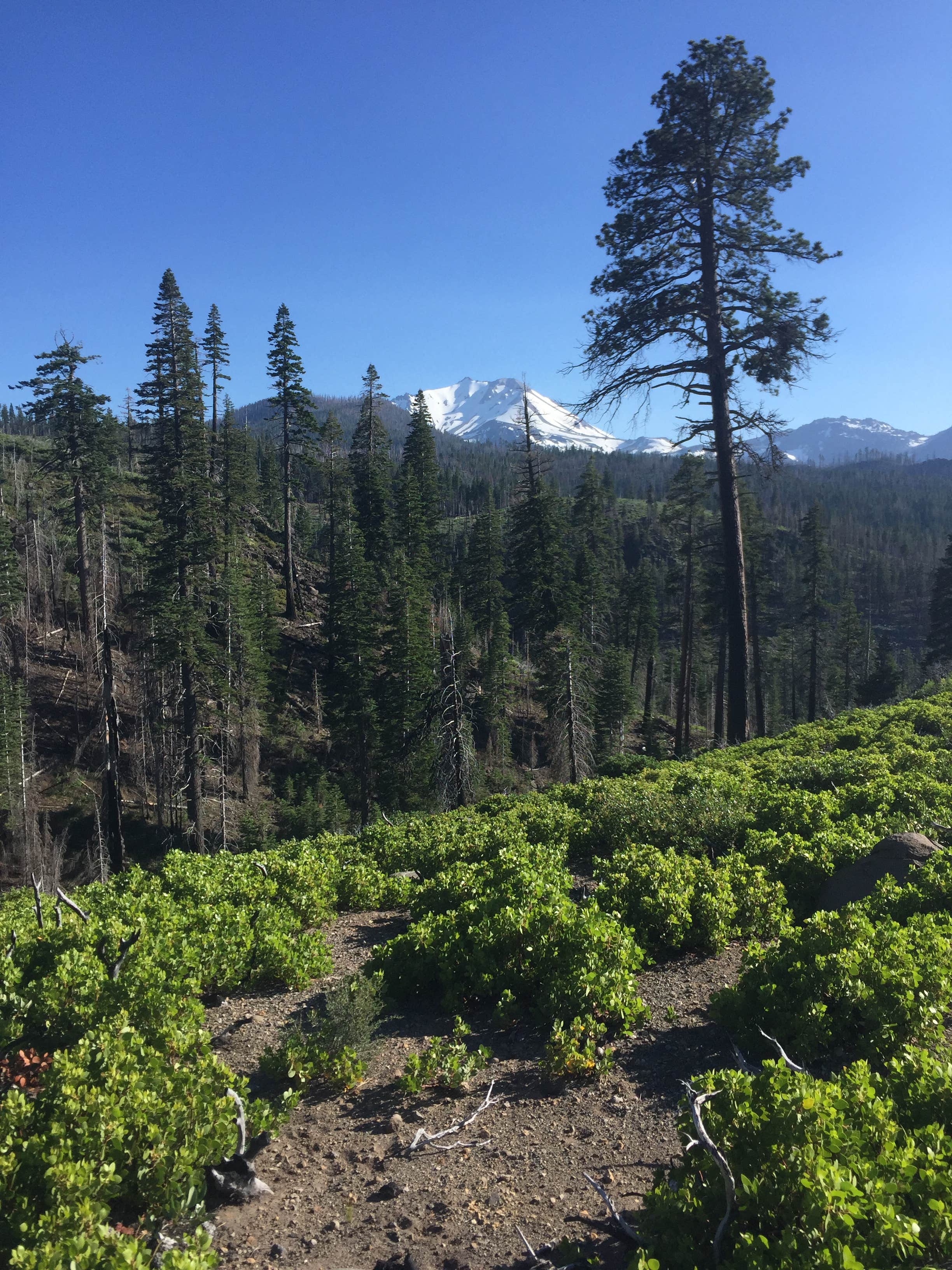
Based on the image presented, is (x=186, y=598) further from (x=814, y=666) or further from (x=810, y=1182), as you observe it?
(x=814, y=666)

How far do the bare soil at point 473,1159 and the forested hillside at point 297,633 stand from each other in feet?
36.8

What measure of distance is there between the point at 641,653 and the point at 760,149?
56.2 m

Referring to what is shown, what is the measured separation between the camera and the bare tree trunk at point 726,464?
13.4 meters

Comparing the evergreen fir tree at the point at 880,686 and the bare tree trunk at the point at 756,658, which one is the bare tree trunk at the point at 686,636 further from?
the evergreen fir tree at the point at 880,686

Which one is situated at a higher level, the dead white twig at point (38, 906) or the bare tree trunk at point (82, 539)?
the bare tree trunk at point (82, 539)

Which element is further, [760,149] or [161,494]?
[161,494]

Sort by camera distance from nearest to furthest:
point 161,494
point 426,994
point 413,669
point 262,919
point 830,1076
→ point 830,1076 → point 426,994 → point 262,919 → point 161,494 → point 413,669

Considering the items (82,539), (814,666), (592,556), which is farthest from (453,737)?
(592,556)

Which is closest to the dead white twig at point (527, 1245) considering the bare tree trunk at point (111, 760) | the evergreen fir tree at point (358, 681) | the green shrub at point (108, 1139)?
the green shrub at point (108, 1139)

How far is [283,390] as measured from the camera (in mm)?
43500

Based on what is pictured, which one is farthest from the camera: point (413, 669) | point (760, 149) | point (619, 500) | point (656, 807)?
point (619, 500)

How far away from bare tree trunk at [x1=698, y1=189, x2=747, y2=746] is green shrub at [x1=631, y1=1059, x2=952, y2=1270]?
11.0 metres

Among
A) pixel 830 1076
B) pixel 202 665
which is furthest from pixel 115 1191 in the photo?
pixel 202 665

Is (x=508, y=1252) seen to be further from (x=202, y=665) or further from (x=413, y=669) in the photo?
(x=413, y=669)
